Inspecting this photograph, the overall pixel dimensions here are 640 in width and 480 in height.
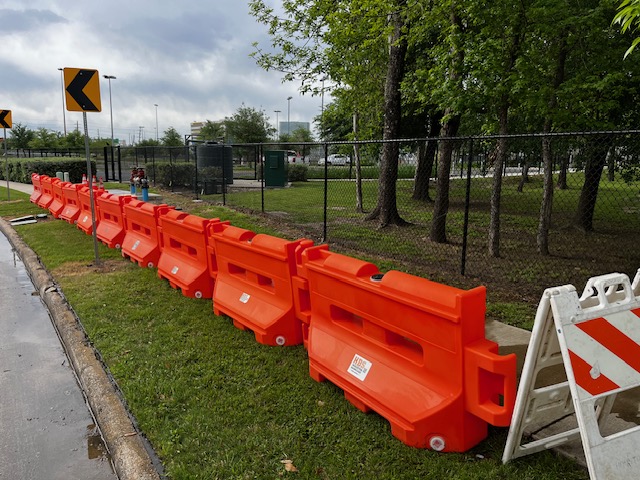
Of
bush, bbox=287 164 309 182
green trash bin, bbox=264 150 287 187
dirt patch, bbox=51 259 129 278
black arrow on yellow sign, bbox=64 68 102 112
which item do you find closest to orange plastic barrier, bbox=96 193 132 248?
dirt patch, bbox=51 259 129 278

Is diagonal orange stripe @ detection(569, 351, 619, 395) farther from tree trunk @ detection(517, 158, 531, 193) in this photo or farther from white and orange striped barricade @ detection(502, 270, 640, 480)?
tree trunk @ detection(517, 158, 531, 193)

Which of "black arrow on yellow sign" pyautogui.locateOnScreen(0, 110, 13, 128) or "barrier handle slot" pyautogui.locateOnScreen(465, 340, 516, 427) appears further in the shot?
"black arrow on yellow sign" pyautogui.locateOnScreen(0, 110, 13, 128)

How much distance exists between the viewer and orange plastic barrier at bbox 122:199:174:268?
281 inches

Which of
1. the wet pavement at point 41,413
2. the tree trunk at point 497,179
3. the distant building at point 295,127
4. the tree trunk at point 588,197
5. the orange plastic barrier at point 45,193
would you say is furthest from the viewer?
the distant building at point 295,127

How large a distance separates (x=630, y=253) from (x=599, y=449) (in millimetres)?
8366

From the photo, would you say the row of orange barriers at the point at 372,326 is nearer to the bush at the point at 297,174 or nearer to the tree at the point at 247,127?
the bush at the point at 297,174

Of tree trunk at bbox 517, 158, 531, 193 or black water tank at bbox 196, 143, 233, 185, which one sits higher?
black water tank at bbox 196, 143, 233, 185

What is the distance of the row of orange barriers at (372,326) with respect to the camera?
2756 millimetres

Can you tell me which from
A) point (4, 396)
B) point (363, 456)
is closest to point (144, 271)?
point (4, 396)

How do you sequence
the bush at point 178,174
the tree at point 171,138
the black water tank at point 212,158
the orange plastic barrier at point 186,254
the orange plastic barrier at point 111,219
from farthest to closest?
the tree at point 171,138, the black water tank at point 212,158, the bush at point 178,174, the orange plastic barrier at point 111,219, the orange plastic barrier at point 186,254

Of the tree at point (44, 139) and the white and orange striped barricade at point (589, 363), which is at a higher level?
the tree at point (44, 139)

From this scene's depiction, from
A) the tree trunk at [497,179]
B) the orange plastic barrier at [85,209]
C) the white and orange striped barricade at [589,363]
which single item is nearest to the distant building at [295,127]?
the orange plastic barrier at [85,209]

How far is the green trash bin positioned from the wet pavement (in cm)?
1872

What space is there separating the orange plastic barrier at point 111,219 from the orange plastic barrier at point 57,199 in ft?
11.9
